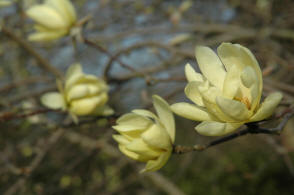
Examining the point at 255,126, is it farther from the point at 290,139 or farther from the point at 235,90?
the point at 290,139

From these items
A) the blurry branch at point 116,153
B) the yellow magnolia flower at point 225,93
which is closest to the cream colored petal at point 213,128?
the yellow magnolia flower at point 225,93

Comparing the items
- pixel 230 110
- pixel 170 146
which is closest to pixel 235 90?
pixel 230 110

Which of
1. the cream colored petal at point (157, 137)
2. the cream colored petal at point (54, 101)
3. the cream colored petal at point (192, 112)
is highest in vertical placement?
the cream colored petal at point (192, 112)

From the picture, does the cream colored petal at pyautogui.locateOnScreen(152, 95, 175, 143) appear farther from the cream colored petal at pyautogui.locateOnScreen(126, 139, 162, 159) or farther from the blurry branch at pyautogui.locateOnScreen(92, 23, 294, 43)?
the blurry branch at pyautogui.locateOnScreen(92, 23, 294, 43)

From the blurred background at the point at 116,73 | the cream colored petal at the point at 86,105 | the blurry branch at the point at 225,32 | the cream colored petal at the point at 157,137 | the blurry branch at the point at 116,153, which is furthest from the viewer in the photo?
the blurry branch at the point at 225,32

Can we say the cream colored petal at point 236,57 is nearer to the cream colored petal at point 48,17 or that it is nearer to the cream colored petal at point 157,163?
the cream colored petal at point 157,163

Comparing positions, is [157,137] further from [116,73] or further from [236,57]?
[116,73]

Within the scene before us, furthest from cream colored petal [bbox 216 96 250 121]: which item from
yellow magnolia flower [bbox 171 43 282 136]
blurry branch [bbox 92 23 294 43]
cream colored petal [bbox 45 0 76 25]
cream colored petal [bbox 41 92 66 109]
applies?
blurry branch [bbox 92 23 294 43]
